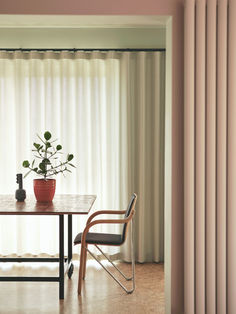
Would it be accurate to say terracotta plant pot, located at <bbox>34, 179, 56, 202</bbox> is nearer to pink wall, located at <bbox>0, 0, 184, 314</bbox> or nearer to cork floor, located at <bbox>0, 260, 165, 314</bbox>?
cork floor, located at <bbox>0, 260, 165, 314</bbox>

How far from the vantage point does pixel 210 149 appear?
2686mm

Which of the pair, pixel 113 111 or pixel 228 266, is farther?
pixel 113 111

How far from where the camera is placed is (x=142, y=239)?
15.0 ft


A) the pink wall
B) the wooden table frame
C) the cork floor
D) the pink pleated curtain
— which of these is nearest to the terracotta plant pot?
the wooden table frame

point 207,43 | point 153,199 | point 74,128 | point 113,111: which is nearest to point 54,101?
point 74,128

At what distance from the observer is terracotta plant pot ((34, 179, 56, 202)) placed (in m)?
3.61

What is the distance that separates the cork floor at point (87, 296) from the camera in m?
3.25

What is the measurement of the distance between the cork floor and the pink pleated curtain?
0.72 meters

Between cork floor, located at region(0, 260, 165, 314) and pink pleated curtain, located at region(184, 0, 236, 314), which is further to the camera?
cork floor, located at region(0, 260, 165, 314)

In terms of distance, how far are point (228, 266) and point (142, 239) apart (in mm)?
1919

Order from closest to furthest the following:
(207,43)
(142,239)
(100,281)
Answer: (207,43), (100,281), (142,239)

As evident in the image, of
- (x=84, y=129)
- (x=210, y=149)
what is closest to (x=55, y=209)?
(x=210, y=149)

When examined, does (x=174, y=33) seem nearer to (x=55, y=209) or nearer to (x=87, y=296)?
(x=55, y=209)

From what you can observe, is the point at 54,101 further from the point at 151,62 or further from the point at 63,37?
the point at 151,62
